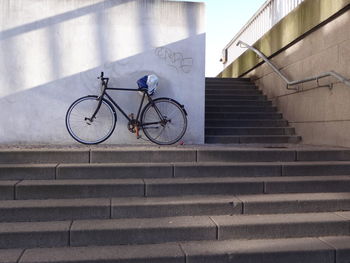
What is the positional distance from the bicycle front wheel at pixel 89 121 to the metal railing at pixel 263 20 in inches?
175

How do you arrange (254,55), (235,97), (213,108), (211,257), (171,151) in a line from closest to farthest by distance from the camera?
1. (211,257)
2. (171,151)
3. (213,108)
4. (235,97)
5. (254,55)

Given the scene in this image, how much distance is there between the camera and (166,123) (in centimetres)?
602

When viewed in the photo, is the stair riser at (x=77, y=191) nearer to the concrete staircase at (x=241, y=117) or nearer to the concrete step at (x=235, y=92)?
the concrete staircase at (x=241, y=117)

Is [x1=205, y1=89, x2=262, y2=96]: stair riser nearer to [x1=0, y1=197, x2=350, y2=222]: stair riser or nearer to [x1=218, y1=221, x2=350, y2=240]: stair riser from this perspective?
[x1=0, y1=197, x2=350, y2=222]: stair riser

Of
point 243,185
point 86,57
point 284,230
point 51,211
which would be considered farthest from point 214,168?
point 86,57

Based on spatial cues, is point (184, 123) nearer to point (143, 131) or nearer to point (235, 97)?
point (143, 131)

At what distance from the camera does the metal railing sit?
845 cm

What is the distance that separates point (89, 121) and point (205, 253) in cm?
329

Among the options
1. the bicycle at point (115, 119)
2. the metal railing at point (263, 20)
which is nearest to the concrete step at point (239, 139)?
the bicycle at point (115, 119)

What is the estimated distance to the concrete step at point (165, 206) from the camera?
12.9 feet

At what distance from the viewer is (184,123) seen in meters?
6.12

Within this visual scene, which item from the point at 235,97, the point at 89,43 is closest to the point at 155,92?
the point at 89,43

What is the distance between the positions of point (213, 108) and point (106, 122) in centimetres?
250

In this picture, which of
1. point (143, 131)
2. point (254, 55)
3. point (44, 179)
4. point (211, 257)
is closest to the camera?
point (211, 257)
